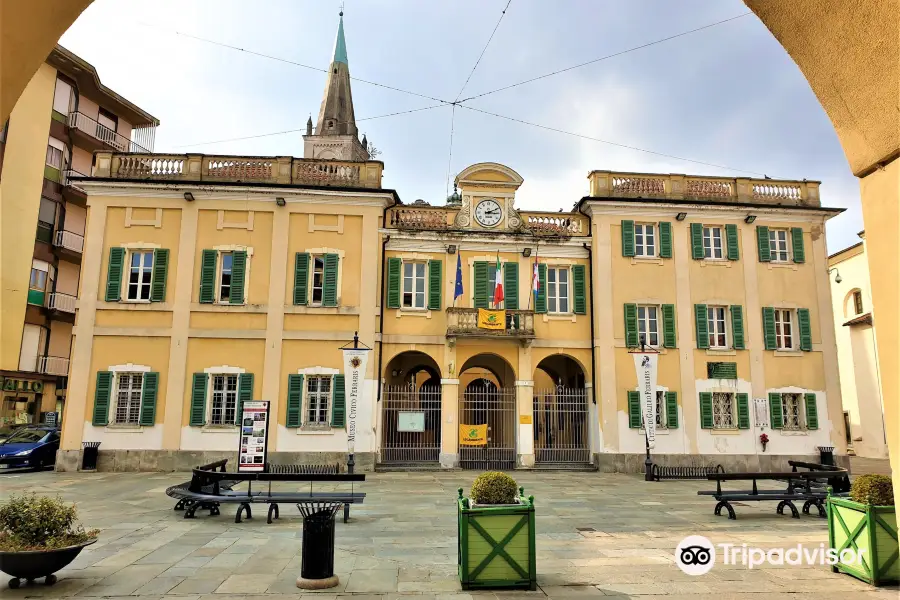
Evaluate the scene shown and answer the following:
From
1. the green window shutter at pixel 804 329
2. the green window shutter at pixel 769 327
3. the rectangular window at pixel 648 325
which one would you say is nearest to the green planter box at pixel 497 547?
the rectangular window at pixel 648 325

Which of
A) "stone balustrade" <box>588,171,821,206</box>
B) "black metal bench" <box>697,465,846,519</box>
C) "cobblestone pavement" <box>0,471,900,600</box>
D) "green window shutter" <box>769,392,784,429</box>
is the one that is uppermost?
"stone balustrade" <box>588,171,821,206</box>

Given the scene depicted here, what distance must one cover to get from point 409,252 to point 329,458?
7.77 m

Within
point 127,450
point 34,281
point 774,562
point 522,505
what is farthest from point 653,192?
point 34,281

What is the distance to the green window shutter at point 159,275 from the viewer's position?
20.8 metres

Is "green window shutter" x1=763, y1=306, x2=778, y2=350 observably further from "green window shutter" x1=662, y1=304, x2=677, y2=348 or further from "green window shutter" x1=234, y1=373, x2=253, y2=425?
"green window shutter" x1=234, y1=373, x2=253, y2=425

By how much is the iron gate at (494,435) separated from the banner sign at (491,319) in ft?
7.95

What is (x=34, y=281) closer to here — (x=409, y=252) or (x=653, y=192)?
(x=409, y=252)

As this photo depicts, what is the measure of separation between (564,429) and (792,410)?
8.38 m

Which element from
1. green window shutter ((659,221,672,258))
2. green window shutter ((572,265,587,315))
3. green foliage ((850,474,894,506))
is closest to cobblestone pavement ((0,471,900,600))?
green foliage ((850,474,894,506))

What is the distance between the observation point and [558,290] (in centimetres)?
2247

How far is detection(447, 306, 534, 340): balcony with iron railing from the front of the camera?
21.0 metres

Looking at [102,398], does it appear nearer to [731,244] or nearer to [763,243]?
[731,244]

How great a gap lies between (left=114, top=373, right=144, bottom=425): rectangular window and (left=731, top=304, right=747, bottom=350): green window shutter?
Result: 21.1 m

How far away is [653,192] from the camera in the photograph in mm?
23219
